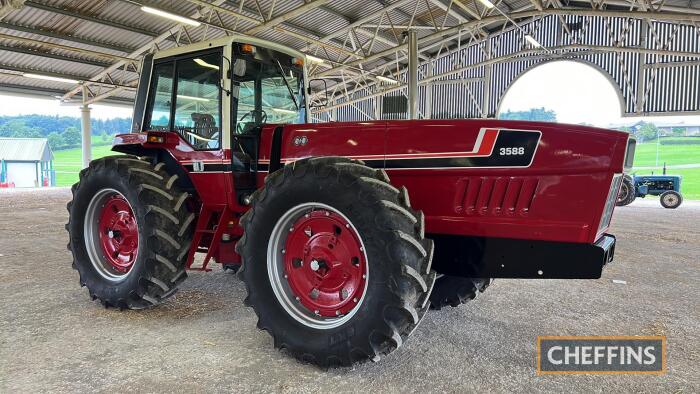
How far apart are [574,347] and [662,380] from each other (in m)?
0.58

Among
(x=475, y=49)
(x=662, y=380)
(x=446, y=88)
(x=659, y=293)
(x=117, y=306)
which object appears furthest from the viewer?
(x=446, y=88)

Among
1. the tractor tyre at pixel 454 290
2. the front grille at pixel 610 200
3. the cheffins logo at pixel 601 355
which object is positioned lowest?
the cheffins logo at pixel 601 355

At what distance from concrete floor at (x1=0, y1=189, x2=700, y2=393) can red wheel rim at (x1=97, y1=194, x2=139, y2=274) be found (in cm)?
42

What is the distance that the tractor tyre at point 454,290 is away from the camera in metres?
3.72

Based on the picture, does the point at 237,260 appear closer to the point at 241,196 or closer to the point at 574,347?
the point at 241,196

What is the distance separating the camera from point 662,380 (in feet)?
8.91

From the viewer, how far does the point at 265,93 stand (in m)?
4.07

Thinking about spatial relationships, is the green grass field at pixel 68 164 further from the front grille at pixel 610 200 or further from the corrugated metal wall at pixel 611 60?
the front grille at pixel 610 200

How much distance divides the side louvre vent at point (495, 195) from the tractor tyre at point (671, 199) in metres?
15.2

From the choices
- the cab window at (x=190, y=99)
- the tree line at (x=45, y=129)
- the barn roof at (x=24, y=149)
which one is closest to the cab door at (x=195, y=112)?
the cab window at (x=190, y=99)

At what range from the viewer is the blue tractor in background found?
14.8 meters

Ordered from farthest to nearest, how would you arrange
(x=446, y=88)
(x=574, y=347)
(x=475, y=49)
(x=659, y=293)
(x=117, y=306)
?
(x=446, y=88)
(x=475, y=49)
(x=659, y=293)
(x=117, y=306)
(x=574, y=347)

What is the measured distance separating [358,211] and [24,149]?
39985mm

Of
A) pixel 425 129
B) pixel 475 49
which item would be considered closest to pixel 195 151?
pixel 425 129
